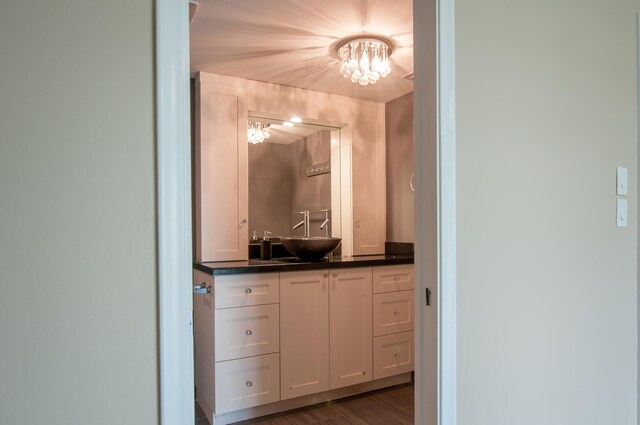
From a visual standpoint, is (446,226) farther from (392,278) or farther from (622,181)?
(392,278)

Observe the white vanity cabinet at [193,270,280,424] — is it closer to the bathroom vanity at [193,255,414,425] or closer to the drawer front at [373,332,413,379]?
the bathroom vanity at [193,255,414,425]

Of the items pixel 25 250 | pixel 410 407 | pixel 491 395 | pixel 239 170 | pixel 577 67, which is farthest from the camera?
pixel 239 170

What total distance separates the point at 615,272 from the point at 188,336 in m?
1.70

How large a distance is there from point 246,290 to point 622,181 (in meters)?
1.96

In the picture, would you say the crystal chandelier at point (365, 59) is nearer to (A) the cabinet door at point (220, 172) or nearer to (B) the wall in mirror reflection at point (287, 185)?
(A) the cabinet door at point (220, 172)

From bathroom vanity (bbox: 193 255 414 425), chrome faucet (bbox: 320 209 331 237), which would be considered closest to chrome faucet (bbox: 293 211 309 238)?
chrome faucet (bbox: 320 209 331 237)

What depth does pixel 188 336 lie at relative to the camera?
2.75 feet

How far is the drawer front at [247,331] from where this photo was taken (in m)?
2.35

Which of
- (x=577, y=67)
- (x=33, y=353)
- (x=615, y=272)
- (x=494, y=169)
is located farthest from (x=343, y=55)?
(x=33, y=353)

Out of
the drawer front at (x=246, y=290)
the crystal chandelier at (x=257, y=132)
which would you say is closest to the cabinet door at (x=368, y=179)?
the crystal chandelier at (x=257, y=132)

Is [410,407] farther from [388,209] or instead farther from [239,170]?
[239,170]

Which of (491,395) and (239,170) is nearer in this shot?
(491,395)

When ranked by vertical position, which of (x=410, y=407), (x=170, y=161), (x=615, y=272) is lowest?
(x=410, y=407)

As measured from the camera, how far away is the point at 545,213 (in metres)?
1.41
